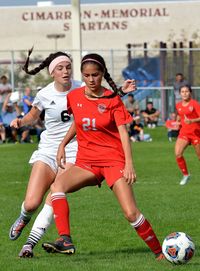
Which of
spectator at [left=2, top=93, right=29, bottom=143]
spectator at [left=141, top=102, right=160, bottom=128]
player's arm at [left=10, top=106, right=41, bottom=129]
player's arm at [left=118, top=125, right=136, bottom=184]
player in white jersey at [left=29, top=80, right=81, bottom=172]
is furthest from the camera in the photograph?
spectator at [left=141, top=102, right=160, bottom=128]

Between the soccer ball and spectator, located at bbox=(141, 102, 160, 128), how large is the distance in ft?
82.8

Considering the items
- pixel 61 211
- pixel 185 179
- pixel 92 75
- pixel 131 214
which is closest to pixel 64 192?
pixel 61 211

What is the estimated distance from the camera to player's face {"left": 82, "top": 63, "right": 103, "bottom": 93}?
9156mm

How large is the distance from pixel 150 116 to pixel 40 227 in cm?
2523

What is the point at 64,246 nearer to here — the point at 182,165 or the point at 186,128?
the point at 182,165

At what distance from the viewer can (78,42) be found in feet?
116

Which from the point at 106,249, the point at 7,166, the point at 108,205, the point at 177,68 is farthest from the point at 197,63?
the point at 106,249

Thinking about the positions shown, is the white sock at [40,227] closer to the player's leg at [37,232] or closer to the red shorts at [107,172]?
the player's leg at [37,232]

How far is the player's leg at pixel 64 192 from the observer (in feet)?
30.7

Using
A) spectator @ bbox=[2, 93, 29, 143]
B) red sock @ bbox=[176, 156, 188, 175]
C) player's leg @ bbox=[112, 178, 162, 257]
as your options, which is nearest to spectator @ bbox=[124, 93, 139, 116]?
spectator @ bbox=[2, 93, 29, 143]

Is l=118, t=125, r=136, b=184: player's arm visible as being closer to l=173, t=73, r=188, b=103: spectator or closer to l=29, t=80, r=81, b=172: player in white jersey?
→ l=29, t=80, r=81, b=172: player in white jersey

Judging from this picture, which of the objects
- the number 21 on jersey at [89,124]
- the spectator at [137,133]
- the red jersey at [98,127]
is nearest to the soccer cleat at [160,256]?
the red jersey at [98,127]

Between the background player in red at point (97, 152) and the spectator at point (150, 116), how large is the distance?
25108 mm

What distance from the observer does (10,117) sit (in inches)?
1232
